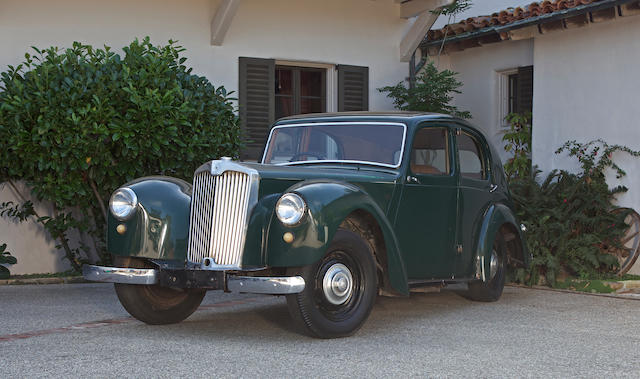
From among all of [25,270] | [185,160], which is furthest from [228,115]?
[25,270]

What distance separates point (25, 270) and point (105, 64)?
286cm

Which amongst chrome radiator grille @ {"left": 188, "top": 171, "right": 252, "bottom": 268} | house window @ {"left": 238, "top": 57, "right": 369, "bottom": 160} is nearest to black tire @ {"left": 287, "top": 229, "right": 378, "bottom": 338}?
chrome radiator grille @ {"left": 188, "top": 171, "right": 252, "bottom": 268}

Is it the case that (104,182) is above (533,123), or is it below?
below

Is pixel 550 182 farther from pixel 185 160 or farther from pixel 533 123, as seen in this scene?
pixel 185 160

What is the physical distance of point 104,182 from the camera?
9.66m

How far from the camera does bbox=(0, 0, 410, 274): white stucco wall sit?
34.3ft

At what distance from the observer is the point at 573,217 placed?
980cm

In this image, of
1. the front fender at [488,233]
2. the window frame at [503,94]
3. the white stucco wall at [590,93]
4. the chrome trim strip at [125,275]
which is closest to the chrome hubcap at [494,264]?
the front fender at [488,233]

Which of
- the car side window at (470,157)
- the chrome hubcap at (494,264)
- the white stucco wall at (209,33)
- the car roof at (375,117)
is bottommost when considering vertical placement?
the chrome hubcap at (494,264)

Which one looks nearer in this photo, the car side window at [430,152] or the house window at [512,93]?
the car side window at [430,152]

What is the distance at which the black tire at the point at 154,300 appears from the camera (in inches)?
249

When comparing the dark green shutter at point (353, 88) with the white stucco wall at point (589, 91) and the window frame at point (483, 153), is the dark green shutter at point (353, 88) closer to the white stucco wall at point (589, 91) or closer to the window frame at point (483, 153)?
the white stucco wall at point (589, 91)

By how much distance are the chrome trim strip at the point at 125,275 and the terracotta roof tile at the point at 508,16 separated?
22.3 ft

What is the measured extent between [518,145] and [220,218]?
7.20 meters
